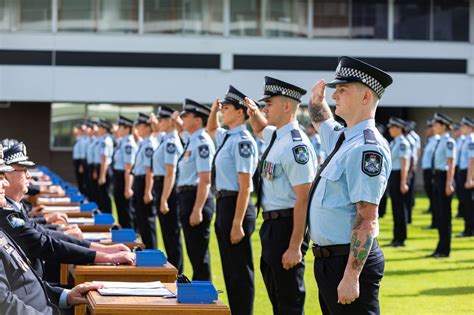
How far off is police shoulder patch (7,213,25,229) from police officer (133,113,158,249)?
6737 millimetres

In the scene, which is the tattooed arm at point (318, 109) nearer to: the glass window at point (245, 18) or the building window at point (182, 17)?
the building window at point (182, 17)

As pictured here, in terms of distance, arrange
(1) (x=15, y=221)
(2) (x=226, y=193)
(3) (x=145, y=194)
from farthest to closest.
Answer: (3) (x=145, y=194)
(2) (x=226, y=193)
(1) (x=15, y=221)

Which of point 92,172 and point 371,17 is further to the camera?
point 371,17

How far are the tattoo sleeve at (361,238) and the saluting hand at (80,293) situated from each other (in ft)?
4.79

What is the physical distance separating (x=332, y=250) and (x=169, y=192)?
7102mm

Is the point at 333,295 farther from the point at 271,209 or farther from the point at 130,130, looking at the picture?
the point at 130,130

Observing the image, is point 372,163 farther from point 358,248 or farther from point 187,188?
point 187,188

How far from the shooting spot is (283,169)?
23.6 ft

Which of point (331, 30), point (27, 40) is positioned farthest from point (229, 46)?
point (27, 40)

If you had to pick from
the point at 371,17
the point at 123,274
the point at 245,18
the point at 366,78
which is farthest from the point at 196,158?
the point at 371,17

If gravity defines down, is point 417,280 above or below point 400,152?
below

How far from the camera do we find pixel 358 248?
16.7 feet

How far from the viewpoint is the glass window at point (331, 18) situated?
33.9 m

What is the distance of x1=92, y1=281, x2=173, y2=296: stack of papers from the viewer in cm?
548
